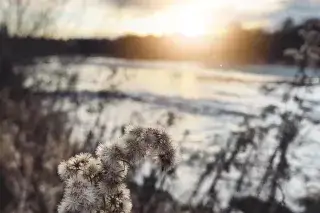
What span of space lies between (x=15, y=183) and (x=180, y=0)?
2.25 ft

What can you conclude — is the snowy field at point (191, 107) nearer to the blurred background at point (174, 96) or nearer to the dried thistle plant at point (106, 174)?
the blurred background at point (174, 96)

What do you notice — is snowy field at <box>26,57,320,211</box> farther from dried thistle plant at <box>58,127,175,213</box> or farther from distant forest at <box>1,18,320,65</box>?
dried thistle plant at <box>58,127,175,213</box>

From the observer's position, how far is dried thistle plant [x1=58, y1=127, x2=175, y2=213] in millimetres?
1231

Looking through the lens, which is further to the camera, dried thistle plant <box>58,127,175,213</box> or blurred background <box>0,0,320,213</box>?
blurred background <box>0,0,320,213</box>

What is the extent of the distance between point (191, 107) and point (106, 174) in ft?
1.84

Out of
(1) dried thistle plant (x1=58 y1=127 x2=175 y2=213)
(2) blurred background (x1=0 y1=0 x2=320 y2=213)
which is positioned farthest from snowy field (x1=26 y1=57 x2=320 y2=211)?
(1) dried thistle plant (x1=58 y1=127 x2=175 y2=213)

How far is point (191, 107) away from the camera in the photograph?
1.77 m

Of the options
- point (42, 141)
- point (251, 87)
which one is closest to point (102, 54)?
point (42, 141)

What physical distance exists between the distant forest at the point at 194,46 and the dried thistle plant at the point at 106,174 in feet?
1.58

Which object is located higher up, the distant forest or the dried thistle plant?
the distant forest

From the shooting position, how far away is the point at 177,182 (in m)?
1.77

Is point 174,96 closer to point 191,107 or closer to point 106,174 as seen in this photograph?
point 191,107

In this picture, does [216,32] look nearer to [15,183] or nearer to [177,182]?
[177,182]

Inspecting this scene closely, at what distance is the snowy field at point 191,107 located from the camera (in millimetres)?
1677
